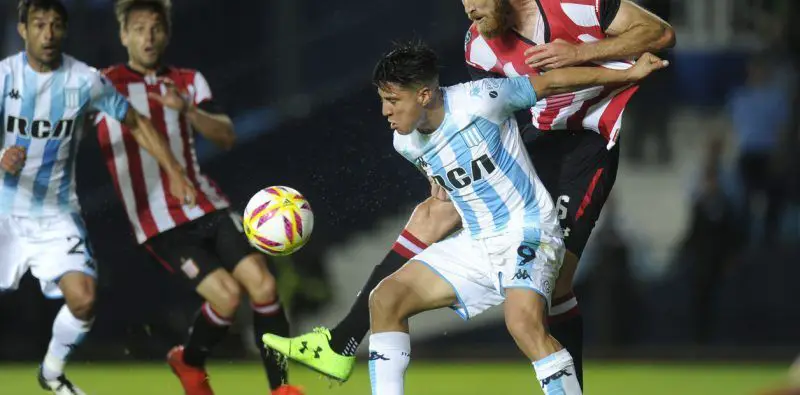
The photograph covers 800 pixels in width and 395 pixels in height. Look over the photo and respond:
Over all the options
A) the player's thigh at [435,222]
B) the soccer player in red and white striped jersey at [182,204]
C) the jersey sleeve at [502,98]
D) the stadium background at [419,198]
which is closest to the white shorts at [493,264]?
the player's thigh at [435,222]

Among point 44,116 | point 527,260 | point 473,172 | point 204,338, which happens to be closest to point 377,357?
point 527,260

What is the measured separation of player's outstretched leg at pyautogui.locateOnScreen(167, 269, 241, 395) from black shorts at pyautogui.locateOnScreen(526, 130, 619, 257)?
1.89 metres

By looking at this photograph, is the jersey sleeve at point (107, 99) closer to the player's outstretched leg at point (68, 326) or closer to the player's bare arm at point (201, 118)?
the player's bare arm at point (201, 118)

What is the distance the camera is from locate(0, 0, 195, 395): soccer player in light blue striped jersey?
7117 mm

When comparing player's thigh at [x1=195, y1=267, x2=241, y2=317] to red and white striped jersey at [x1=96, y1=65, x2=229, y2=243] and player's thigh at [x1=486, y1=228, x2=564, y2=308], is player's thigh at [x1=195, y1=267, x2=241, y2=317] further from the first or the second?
player's thigh at [x1=486, y1=228, x2=564, y2=308]

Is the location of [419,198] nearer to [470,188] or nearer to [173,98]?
[173,98]

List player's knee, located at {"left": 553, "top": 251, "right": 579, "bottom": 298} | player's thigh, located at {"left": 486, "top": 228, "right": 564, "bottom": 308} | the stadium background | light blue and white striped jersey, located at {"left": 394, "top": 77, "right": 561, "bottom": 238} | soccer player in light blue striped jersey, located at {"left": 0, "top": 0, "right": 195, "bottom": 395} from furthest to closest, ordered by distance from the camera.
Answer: the stadium background
soccer player in light blue striped jersey, located at {"left": 0, "top": 0, "right": 195, "bottom": 395}
player's knee, located at {"left": 553, "top": 251, "right": 579, "bottom": 298}
light blue and white striped jersey, located at {"left": 394, "top": 77, "right": 561, "bottom": 238}
player's thigh, located at {"left": 486, "top": 228, "right": 564, "bottom": 308}

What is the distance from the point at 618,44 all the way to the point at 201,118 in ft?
8.00

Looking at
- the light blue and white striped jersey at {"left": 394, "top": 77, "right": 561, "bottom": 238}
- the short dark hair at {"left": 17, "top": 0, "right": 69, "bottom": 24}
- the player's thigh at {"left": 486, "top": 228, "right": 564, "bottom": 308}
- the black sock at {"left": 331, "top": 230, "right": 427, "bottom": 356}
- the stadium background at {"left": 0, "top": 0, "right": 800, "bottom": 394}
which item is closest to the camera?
A: the player's thigh at {"left": 486, "top": 228, "right": 564, "bottom": 308}

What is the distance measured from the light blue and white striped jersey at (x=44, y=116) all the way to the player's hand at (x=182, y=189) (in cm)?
42

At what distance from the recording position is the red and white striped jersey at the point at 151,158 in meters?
7.54

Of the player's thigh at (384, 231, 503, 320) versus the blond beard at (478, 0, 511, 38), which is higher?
the blond beard at (478, 0, 511, 38)

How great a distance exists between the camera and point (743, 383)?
9391 mm

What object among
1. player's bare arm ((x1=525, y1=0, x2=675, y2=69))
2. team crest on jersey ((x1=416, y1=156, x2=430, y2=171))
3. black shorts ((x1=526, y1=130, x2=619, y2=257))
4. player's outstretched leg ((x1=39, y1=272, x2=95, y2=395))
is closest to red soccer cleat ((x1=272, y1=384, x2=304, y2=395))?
player's outstretched leg ((x1=39, y1=272, x2=95, y2=395))
